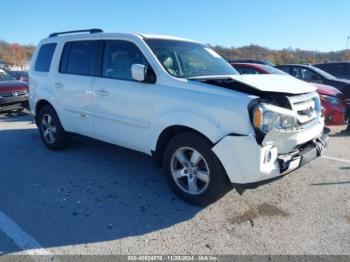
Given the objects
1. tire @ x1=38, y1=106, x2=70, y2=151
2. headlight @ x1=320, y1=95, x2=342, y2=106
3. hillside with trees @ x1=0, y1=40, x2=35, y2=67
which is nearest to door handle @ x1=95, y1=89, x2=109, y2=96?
tire @ x1=38, y1=106, x2=70, y2=151

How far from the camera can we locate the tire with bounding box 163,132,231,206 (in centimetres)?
356

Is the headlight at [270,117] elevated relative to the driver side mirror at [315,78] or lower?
lower

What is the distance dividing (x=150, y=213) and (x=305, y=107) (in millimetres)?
2155

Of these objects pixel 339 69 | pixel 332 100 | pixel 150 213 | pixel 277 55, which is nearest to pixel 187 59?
pixel 150 213

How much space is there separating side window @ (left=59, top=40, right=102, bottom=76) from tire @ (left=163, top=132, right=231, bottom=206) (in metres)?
1.86

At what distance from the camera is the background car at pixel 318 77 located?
871cm

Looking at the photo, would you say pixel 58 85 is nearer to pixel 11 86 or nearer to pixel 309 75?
pixel 11 86

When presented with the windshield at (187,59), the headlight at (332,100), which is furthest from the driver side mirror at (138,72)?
the headlight at (332,100)

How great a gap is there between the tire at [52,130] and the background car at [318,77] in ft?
21.6

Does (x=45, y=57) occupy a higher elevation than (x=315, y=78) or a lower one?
A: higher

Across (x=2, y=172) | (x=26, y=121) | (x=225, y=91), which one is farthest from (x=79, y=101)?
(x=26, y=121)

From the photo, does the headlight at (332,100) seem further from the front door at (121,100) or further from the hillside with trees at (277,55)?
the hillside with trees at (277,55)

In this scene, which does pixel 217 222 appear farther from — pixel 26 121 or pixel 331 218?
pixel 26 121

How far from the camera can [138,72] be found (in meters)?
3.97
